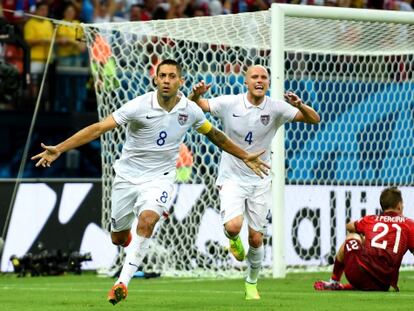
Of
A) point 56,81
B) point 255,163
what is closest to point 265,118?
point 255,163

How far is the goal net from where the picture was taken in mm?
16438

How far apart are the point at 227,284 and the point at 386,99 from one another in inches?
176

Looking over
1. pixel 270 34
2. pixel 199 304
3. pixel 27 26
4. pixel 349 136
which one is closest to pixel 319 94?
pixel 349 136

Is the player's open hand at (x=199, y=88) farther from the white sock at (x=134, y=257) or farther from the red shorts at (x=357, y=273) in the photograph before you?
the red shorts at (x=357, y=273)

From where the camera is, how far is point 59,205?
1692 centimetres

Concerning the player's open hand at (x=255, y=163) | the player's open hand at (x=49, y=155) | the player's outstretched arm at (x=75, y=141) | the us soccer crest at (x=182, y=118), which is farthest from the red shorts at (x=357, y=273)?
the player's open hand at (x=49, y=155)

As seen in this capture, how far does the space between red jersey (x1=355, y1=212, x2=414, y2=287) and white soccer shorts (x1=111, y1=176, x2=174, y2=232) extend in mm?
2392

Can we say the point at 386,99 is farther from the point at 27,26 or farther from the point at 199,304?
the point at 199,304

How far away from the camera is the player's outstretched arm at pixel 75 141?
10461 millimetres

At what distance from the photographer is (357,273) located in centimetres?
1295

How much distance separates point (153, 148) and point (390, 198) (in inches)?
102

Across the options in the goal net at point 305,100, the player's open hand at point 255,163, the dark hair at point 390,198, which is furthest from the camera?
the goal net at point 305,100

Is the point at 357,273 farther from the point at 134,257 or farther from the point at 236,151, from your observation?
the point at 134,257

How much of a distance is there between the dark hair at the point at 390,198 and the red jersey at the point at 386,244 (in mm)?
113
